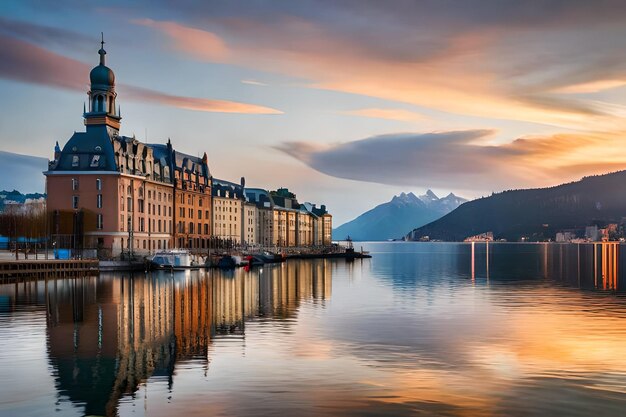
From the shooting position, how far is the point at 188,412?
105 feet

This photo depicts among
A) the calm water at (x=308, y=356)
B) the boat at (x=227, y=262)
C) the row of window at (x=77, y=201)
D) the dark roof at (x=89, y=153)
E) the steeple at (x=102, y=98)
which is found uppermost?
the steeple at (x=102, y=98)

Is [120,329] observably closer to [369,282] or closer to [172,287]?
[172,287]

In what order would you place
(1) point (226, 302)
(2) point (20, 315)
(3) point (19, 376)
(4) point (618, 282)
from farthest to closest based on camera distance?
(4) point (618, 282), (1) point (226, 302), (2) point (20, 315), (3) point (19, 376)

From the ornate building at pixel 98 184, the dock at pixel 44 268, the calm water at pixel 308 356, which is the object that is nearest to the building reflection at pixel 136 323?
the calm water at pixel 308 356

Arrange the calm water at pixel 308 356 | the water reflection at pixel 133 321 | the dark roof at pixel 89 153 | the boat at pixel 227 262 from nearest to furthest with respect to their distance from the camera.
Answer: the calm water at pixel 308 356 → the water reflection at pixel 133 321 → the dark roof at pixel 89 153 → the boat at pixel 227 262

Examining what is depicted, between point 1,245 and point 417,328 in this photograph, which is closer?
point 417,328

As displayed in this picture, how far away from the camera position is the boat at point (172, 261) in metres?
160

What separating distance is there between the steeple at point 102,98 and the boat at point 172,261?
37609 mm

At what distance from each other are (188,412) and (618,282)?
11333cm

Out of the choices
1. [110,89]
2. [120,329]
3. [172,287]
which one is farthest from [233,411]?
[110,89]

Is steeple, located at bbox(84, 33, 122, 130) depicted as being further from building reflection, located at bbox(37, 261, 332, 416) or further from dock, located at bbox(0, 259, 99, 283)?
building reflection, located at bbox(37, 261, 332, 416)

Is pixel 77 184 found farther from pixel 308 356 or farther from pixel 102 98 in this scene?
pixel 308 356

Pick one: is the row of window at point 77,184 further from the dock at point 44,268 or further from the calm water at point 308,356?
the calm water at point 308,356

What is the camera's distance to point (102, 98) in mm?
179500
